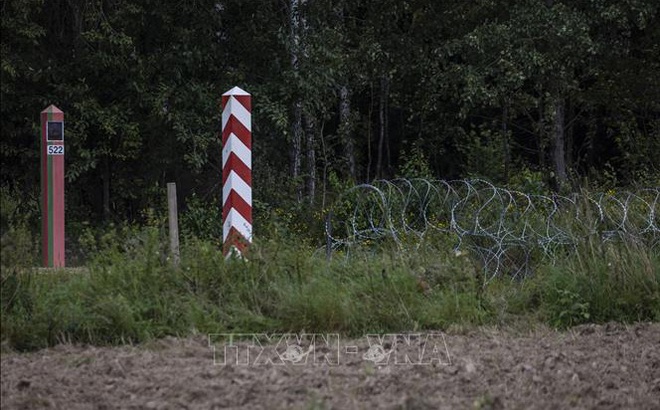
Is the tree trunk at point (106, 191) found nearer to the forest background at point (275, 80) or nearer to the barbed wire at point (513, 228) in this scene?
the forest background at point (275, 80)

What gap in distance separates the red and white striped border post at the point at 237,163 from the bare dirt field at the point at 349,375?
7.86 feet

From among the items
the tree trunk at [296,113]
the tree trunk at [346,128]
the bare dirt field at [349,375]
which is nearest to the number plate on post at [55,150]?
the bare dirt field at [349,375]

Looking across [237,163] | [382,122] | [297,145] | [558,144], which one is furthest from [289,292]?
[382,122]

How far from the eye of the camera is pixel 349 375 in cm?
641

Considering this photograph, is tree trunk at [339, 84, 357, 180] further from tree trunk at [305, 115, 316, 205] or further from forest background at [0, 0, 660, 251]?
tree trunk at [305, 115, 316, 205]

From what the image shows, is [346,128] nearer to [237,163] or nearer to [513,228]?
[513,228]

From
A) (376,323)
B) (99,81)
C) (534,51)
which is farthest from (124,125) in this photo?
(376,323)

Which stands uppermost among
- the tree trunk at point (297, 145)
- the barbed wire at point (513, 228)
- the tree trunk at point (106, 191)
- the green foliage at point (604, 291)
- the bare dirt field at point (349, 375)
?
the tree trunk at point (297, 145)

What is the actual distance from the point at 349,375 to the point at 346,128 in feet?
45.2

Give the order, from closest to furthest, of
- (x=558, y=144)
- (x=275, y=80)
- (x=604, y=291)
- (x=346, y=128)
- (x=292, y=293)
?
1. (x=292, y=293)
2. (x=604, y=291)
3. (x=275, y=80)
4. (x=558, y=144)
5. (x=346, y=128)

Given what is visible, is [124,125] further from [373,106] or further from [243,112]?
[373,106]

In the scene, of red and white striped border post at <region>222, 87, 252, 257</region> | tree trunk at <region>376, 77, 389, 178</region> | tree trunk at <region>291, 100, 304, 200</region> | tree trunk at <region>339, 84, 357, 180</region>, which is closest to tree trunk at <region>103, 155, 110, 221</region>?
tree trunk at <region>291, 100, 304, 200</region>

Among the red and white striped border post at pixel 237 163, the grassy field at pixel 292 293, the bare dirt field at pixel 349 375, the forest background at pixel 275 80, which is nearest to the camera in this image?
the bare dirt field at pixel 349 375

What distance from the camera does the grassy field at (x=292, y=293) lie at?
749 centimetres
